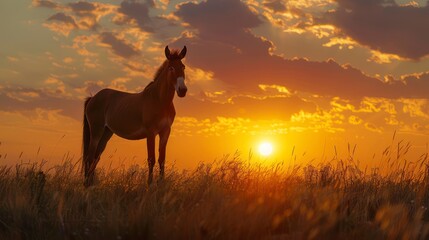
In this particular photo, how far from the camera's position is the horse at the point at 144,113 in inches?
485

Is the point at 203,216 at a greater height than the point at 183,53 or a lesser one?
lesser

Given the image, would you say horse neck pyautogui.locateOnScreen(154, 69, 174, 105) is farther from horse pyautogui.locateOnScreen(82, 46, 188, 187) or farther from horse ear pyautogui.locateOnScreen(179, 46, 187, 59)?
horse ear pyautogui.locateOnScreen(179, 46, 187, 59)

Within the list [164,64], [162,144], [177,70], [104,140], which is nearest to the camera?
[177,70]

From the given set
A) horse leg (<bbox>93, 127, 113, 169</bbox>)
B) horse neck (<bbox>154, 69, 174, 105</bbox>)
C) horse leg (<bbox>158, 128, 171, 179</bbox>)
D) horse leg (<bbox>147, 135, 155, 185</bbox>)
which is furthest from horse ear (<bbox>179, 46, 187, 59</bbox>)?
horse leg (<bbox>93, 127, 113, 169</bbox>)

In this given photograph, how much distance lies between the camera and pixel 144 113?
42.2 ft

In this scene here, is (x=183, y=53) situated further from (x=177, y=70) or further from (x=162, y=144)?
(x=162, y=144)

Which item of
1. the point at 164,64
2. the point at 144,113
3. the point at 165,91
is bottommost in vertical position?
the point at 144,113

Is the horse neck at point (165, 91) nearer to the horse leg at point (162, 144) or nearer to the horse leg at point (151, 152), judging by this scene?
the horse leg at point (162, 144)

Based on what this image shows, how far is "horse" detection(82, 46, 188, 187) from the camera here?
12.3 metres

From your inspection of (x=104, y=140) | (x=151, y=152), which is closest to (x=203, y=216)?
(x=151, y=152)

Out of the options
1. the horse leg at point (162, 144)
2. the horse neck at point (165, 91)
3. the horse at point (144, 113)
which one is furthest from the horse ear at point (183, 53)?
the horse leg at point (162, 144)

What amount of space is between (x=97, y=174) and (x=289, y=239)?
748 centimetres

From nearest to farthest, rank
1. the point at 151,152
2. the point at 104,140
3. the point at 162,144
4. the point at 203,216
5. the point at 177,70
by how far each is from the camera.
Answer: the point at 203,216 < the point at 177,70 < the point at 151,152 < the point at 162,144 < the point at 104,140

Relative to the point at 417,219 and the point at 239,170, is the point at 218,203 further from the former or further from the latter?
the point at 239,170
